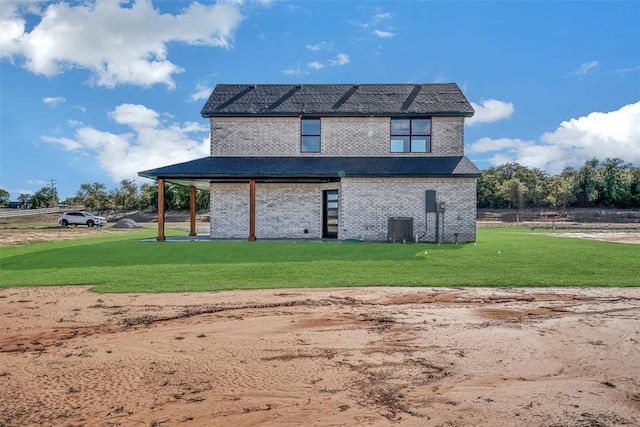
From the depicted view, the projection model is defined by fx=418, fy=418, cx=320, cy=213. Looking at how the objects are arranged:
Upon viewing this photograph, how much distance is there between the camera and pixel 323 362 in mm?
4758

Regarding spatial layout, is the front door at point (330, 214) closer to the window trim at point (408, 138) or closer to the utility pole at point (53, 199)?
the window trim at point (408, 138)

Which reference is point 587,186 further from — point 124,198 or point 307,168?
point 124,198

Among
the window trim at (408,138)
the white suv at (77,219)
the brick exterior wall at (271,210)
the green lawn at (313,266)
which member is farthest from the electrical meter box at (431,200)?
the white suv at (77,219)

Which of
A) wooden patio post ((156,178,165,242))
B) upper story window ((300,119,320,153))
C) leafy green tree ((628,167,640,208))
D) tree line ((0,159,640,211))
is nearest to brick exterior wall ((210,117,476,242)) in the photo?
upper story window ((300,119,320,153))

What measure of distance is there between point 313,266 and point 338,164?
972 cm

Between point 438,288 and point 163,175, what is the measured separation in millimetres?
14158

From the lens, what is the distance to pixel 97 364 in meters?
4.78

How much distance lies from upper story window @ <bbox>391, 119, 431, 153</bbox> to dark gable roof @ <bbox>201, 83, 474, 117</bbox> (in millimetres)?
546

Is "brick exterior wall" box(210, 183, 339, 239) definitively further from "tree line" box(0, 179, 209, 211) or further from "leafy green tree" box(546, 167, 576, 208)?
"leafy green tree" box(546, 167, 576, 208)

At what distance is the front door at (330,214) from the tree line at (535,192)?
4153 centimetres

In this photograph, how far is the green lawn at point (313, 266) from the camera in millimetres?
9758

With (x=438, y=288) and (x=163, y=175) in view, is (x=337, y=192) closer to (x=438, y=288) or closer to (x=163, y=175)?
(x=163, y=175)

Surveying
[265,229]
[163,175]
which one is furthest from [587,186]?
[163,175]

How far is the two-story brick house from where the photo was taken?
19.5 metres
